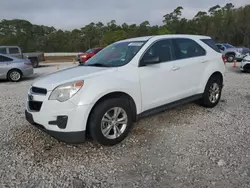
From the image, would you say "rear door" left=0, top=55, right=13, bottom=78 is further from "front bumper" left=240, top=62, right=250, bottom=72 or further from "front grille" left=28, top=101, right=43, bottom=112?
"front bumper" left=240, top=62, right=250, bottom=72

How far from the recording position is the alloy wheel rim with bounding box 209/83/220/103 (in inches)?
202

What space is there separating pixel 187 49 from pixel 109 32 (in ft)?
179

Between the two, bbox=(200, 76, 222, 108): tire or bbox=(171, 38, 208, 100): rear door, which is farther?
bbox=(200, 76, 222, 108): tire

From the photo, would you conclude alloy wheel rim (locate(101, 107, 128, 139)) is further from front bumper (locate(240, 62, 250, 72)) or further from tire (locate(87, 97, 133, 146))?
front bumper (locate(240, 62, 250, 72))

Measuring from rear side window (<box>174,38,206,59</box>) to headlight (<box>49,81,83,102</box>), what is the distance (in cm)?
214

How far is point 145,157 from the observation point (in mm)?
3229

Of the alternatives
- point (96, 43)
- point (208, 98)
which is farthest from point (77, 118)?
point (96, 43)

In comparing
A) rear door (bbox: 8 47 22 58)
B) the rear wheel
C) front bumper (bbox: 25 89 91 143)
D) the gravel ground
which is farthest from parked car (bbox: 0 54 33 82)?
the rear wheel

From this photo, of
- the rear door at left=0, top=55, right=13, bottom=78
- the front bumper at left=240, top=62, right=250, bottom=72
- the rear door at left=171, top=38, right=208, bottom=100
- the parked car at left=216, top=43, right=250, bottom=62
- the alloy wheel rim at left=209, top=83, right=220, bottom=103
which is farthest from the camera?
the parked car at left=216, top=43, right=250, bottom=62

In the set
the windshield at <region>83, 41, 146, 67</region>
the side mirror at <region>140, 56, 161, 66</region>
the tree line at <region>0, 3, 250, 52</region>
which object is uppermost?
the tree line at <region>0, 3, 250, 52</region>

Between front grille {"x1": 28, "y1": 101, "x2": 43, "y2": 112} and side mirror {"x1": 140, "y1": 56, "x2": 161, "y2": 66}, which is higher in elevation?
side mirror {"x1": 140, "y1": 56, "x2": 161, "y2": 66}

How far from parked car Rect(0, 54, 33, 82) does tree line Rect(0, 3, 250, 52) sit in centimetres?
4259

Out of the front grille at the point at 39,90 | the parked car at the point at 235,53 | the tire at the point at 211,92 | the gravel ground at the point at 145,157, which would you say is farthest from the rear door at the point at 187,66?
the parked car at the point at 235,53

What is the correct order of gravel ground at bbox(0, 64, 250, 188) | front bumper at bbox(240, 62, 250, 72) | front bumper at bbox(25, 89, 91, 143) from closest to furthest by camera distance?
gravel ground at bbox(0, 64, 250, 188) < front bumper at bbox(25, 89, 91, 143) < front bumper at bbox(240, 62, 250, 72)
